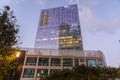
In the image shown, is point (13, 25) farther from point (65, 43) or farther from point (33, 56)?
point (65, 43)

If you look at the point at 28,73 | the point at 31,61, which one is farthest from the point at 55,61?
the point at 28,73

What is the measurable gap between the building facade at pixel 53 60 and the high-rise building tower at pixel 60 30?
90.3m

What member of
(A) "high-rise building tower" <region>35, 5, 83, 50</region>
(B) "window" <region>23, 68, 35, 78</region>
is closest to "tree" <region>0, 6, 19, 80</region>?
(B) "window" <region>23, 68, 35, 78</region>

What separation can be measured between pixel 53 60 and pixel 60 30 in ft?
366

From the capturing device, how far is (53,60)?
51.9m

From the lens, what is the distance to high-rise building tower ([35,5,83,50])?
150250 mm

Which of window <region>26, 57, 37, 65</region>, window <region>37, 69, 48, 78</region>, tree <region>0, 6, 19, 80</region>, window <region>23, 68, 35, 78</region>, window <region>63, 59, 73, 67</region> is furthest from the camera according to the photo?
window <region>63, 59, 73, 67</region>

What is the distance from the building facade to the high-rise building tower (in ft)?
296

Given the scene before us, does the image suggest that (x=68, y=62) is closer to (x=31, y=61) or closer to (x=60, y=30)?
(x=31, y=61)

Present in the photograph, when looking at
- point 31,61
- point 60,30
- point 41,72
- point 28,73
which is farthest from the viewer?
point 60,30

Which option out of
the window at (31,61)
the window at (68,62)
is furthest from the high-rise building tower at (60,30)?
the window at (31,61)

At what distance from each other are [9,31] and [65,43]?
137909 millimetres

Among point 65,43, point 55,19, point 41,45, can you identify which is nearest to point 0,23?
point 65,43

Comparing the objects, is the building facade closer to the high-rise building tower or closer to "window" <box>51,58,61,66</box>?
"window" <box>51,58,61,66</box>
